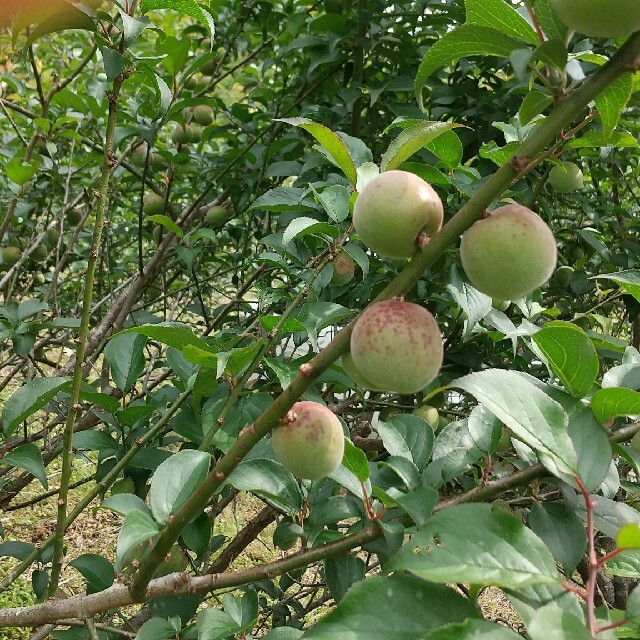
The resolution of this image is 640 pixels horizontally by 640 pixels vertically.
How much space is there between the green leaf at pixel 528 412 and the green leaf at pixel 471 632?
0.77ft

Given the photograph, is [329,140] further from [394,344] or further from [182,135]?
[182,135]

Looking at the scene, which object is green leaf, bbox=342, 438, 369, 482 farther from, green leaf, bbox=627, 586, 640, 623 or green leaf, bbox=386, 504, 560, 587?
green leaf, bbox=627, 586, 640, 623

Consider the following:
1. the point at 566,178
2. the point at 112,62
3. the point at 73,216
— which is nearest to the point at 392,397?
the point at 566,178

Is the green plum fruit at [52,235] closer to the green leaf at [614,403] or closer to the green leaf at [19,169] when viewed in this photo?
the green leaf at [19,169]

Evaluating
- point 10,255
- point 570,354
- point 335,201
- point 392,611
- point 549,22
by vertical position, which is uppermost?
point 549,22

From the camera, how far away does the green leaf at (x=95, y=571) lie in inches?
50.6

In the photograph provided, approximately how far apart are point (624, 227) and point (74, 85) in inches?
108

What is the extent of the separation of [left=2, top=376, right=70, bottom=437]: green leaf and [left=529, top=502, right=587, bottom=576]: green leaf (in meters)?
0.86

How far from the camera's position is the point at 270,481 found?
101 centimetres

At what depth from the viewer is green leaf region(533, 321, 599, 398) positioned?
948mm

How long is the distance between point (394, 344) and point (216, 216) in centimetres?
208

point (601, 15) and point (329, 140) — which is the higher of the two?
point (601, 15)

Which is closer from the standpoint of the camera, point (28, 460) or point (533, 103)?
point (533, 103)

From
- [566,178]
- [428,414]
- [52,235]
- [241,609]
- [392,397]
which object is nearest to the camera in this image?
[241,609]
